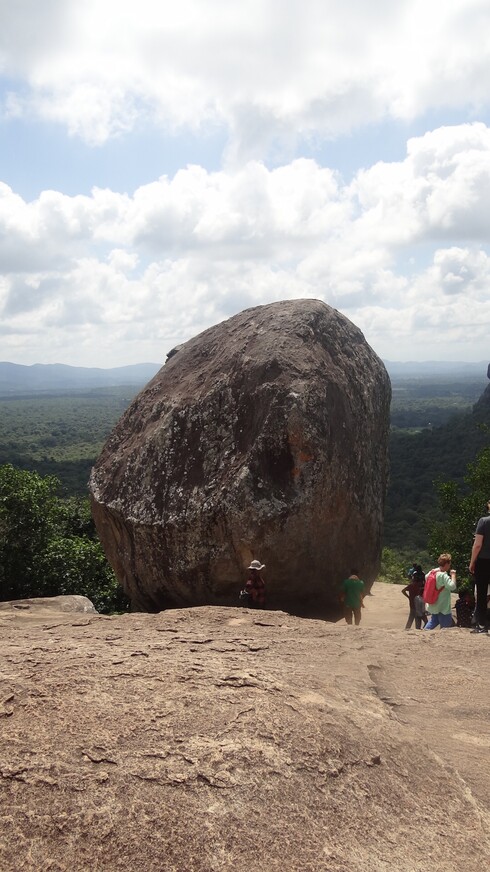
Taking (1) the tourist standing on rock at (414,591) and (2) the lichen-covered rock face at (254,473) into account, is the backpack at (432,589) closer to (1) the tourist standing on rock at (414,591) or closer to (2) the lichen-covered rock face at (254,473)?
(2) the lichen-covered rock face at (254,473)

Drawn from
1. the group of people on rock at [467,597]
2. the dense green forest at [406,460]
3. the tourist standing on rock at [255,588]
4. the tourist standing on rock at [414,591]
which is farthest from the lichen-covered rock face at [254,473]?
the dense green forest at [406,460]

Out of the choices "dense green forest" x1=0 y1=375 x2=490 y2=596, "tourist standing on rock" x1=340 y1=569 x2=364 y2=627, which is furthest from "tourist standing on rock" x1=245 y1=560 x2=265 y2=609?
"dense green forest" x1=0 y1=375 x2=490 y2=596

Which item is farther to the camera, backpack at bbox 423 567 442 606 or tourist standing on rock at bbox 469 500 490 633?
backpack at bbox 423 567 442 606

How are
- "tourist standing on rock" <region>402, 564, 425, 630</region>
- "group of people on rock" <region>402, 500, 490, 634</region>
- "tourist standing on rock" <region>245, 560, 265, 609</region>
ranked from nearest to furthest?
"group of people on rock" <region>402, 500, 490, 634</region> → "tourist standing on rock" <region>245, 560, 265, 609</region> → "tourist standing on rock" <region>402, 564, 425, 630</region>

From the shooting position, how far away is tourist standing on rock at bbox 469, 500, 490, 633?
25.8ft

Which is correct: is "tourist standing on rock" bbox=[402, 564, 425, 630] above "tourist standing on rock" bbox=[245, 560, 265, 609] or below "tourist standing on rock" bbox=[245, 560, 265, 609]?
below

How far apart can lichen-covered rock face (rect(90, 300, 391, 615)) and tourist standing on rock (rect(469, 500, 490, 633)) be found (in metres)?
2.02

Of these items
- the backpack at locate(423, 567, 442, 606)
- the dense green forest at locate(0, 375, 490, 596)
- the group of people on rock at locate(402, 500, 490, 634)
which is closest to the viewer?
the group of people on rock at locate(402, 500, 490, 634)

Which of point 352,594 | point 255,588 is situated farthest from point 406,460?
point 255,588

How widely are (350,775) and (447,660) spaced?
2.78 meters

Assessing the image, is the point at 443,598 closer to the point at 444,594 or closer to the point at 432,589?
the point at 444,594

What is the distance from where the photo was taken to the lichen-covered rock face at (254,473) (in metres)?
8.93

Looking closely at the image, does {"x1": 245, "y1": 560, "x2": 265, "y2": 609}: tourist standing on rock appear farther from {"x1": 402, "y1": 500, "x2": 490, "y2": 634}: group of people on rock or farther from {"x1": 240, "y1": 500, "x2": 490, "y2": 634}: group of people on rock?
{"x1": 402, "y1": 500, "x2": 490, "y2": 634}: group of people on rock

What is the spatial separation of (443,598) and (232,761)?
5527 mm
